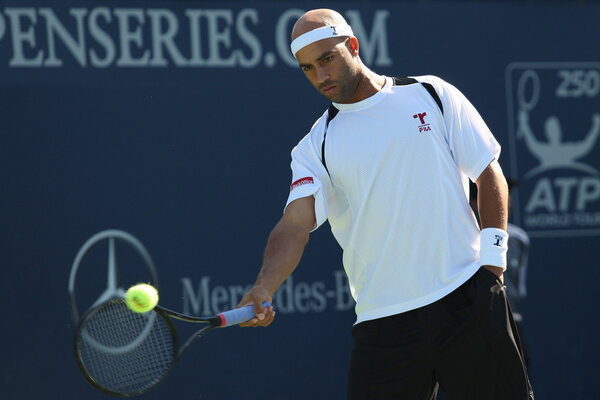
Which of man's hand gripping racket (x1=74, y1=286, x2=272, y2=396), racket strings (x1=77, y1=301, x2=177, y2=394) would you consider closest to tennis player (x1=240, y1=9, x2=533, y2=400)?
man's hand gripping racket (x1=74, y1=286, x2=272, y2=396)

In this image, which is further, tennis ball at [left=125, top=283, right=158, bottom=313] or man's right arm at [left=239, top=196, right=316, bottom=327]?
man's right arm at [left=239, top=196, right=316, bottom=327]

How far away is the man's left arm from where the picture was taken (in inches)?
118

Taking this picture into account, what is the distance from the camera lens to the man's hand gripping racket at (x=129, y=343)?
289cm

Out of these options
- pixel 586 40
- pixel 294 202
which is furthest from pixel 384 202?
pixel 586 40

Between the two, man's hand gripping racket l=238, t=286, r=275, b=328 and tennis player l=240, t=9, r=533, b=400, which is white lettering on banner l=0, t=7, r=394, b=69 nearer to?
tennis player l=240, t=9, r=533, b=400

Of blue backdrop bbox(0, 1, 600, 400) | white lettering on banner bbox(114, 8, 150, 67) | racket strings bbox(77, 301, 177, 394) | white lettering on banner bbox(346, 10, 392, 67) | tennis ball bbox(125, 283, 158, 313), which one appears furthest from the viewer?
white lettering on banner bbox(346, 10, 392, 67)

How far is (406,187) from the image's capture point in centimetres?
301

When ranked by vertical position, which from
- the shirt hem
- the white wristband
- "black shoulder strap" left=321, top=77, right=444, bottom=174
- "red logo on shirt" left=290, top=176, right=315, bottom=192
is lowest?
the shirt hem

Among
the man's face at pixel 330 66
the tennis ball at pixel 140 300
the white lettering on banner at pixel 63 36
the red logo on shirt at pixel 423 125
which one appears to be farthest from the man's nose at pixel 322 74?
the white lettering on banner at pixel 63 36

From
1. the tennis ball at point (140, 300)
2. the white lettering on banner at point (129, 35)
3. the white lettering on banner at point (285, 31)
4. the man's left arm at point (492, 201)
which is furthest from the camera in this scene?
the white lettering on banner at point (285, 31)

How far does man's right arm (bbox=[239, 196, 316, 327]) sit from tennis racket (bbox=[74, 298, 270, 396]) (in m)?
0.08

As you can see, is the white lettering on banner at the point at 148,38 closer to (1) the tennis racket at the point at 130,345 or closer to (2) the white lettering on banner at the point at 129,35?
(2) the white lettering on banner at the point at 129,35

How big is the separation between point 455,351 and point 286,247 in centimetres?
62

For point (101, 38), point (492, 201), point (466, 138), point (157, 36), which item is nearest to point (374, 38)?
point (157, 36)
